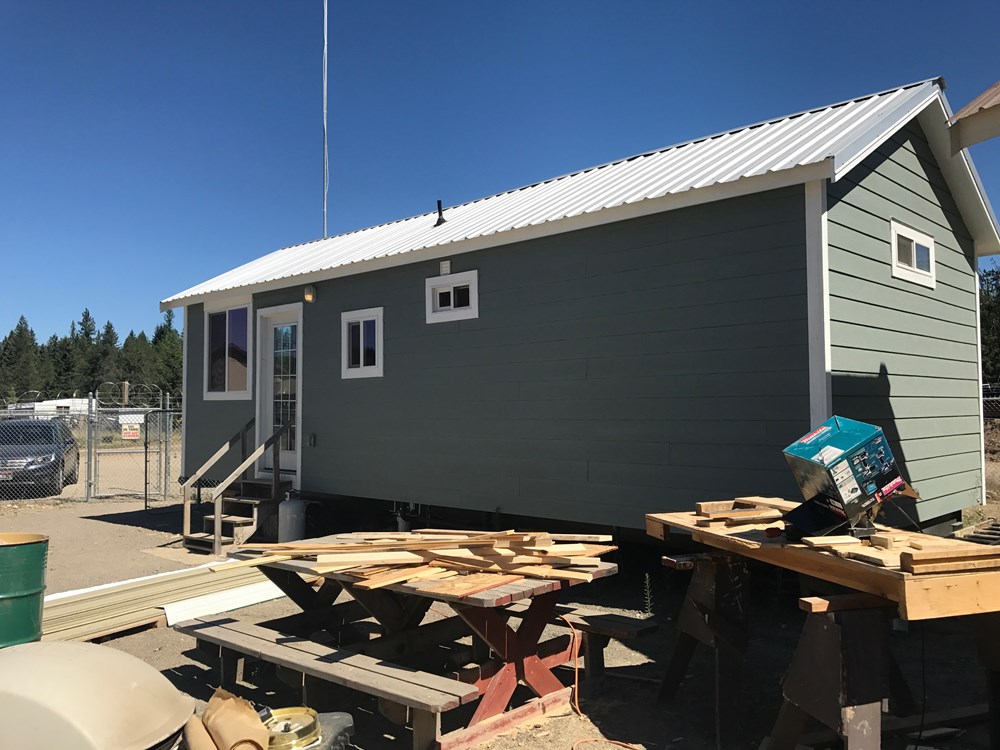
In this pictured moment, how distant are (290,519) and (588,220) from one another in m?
5.36

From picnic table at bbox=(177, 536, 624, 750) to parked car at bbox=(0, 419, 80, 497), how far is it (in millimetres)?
11146

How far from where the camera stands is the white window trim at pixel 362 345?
8750 millimetres

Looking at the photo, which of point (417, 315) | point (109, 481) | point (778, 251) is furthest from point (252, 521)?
point (109, 481)

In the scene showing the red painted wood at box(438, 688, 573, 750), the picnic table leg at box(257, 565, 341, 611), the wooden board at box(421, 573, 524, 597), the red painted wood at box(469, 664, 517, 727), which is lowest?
the red painted wood at box(438, 688, 573, 750)

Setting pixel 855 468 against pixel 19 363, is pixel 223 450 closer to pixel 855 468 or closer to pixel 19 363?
pixel 855 468

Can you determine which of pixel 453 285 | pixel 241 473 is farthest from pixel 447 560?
pixel 241 473

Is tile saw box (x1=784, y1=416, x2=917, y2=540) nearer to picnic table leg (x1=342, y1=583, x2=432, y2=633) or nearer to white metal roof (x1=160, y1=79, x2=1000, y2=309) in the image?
picnic table leg (x1=342, y1=583, x2=432, y2=633)

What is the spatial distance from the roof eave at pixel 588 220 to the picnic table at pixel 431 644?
3.13 meters

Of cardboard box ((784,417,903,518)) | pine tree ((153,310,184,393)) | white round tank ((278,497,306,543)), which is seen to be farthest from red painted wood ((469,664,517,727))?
pine tree ((153,310,184,393))

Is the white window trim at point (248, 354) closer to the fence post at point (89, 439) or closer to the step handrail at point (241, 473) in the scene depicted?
the step handrail at point (241, 473)

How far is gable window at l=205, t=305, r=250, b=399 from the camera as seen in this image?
10.8m

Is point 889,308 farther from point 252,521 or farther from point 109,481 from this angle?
point 109,481

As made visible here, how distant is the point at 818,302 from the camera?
543 centimetres

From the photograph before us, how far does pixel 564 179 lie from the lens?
939cm
